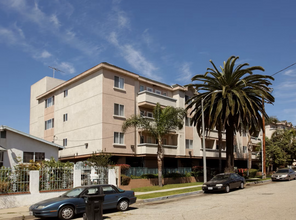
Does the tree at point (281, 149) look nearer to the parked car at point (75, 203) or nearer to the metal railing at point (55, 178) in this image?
the metal railing at point (55, 178)

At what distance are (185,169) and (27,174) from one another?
20800 millimetres

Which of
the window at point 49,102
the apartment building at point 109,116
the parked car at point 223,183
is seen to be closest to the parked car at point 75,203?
the parked car at point 223,183

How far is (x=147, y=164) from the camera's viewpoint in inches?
1347

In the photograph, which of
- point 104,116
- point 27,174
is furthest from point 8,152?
point 104,116

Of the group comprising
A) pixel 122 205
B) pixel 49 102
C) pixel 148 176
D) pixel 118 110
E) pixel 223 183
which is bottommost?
pixel 148 176

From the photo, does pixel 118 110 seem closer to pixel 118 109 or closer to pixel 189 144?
pixel 118 109

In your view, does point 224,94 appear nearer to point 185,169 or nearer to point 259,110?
point 259,110

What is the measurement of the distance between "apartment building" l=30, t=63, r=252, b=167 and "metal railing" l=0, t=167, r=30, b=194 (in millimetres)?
12033

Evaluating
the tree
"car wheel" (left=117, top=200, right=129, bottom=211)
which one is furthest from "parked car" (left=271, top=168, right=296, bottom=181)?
"car wheel" (left=117, top=200, right=129, bottom=211)

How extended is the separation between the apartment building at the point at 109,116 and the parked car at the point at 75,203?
1458 centimetres

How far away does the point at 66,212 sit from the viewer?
1253cm

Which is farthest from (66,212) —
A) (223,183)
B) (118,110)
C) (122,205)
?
(118,110)

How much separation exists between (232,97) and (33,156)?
19.1m

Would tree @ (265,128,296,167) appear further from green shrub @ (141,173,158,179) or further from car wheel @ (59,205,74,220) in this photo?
Result: car wheel @ (59,205,74,220)
